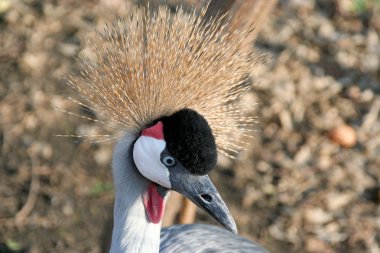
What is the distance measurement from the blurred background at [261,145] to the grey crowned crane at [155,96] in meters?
0.63

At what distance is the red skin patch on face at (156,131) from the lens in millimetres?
1650

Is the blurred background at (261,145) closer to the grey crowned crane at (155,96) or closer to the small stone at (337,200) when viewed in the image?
the small stone at (337,200)

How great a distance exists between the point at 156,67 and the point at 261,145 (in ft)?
4.88

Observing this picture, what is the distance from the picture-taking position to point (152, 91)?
1.70 meters

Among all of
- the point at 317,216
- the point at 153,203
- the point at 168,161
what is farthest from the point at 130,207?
the point at 317,216

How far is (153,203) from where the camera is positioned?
1736 mm

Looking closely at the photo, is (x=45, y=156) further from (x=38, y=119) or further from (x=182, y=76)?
(x=182, y=76)

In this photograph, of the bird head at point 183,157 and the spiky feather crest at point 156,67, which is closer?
the bird head at point 183,157

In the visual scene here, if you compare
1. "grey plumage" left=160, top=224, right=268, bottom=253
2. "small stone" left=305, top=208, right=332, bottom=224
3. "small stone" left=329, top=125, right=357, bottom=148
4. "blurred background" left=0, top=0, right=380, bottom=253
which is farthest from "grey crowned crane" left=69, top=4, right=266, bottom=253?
"small stone" left=329, top=125, right=357, bottom=148

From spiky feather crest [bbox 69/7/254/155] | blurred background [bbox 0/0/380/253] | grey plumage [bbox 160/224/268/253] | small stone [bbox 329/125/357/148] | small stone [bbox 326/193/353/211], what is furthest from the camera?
small stone [bbox 329/125/357/148]

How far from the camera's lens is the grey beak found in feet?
5.43

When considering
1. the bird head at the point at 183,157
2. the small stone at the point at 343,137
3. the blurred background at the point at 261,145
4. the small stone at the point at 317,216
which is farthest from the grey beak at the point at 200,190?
the small stone at the point at 343,137

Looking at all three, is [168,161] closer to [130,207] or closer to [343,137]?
[130,207]

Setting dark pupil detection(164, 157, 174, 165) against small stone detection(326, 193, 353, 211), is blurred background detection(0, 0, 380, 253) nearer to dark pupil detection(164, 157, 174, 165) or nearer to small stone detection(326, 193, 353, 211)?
small stone detection(326, 193, 353, 211)
